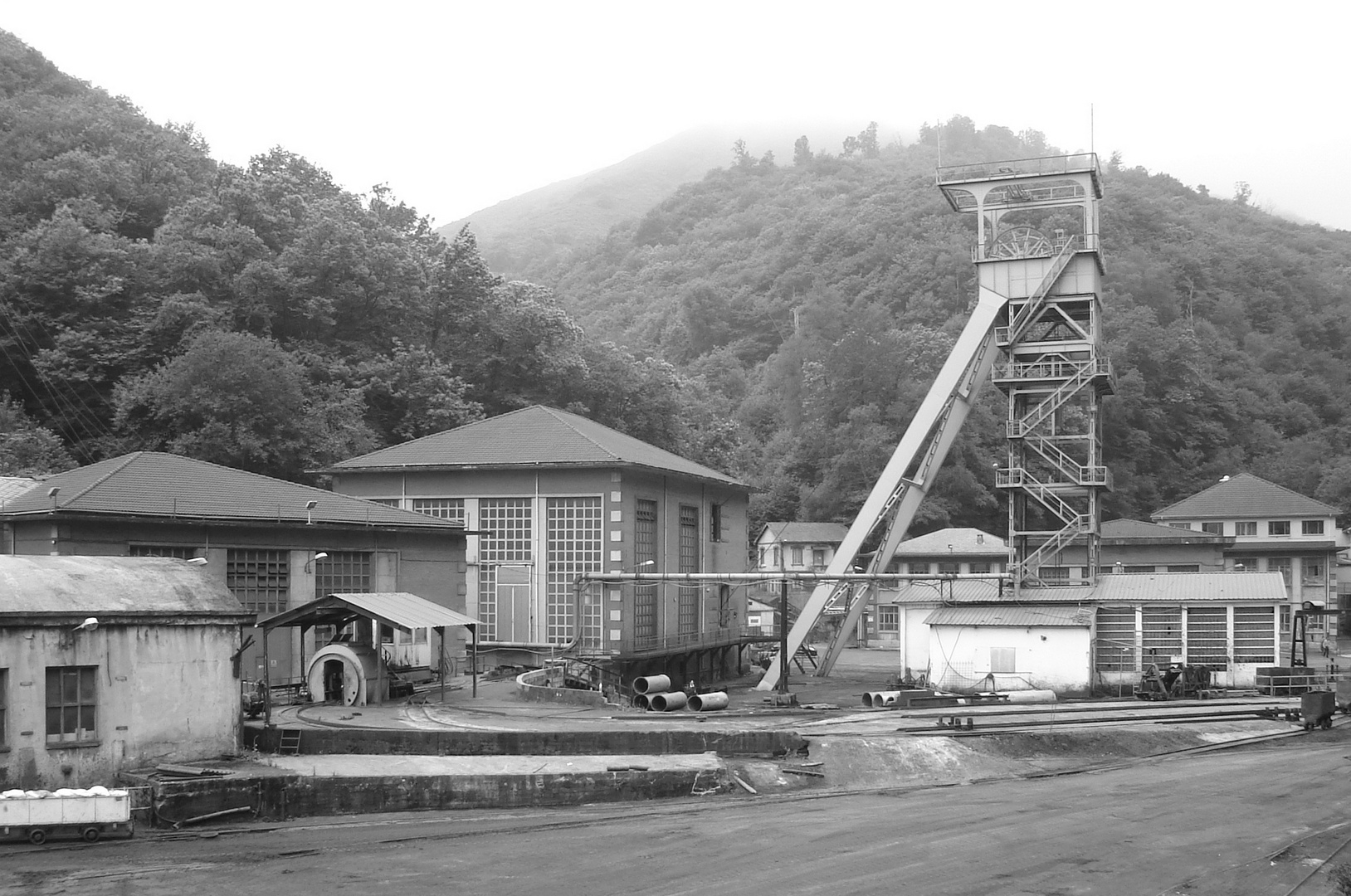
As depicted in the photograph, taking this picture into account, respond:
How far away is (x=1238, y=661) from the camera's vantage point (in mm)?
37844

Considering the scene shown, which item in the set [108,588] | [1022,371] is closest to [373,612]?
[108,588]

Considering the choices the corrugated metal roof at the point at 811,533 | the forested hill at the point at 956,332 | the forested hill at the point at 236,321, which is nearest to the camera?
the forested hill at the point at 236,321

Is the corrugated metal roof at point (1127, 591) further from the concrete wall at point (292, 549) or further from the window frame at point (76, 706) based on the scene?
the window frame at point (76, 706)

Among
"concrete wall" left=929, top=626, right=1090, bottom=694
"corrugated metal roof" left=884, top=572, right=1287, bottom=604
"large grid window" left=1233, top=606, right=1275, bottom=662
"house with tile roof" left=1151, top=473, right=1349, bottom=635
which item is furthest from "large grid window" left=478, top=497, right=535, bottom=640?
"house with tile roof" left=1151, top=473, right=1349, bottom=635

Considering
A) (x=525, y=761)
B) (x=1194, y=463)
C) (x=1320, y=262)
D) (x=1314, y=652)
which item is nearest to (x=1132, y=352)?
(x=1194, y=463)

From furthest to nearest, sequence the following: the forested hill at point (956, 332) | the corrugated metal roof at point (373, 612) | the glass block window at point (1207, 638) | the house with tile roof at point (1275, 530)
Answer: the forested hill at point (956, 332) → the house with tile roof at point (1275, 530) → the glass block window at point (1207, 638) → the corrugated metal roof at point (373, 612)

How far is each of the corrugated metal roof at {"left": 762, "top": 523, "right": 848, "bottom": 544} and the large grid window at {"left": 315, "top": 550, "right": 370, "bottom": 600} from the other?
42857mm

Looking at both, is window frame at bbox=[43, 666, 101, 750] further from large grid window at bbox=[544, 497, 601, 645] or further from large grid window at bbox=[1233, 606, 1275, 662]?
large grid window at bbox=[1233, 606, 1275, 662]

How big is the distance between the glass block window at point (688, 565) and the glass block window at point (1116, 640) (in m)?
14.4

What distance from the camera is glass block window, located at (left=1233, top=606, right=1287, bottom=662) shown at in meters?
37.6

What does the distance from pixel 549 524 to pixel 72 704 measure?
21220 mm

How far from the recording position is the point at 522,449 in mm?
42312

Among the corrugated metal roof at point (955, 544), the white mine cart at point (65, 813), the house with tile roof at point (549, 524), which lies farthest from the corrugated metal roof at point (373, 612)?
the corrugated metal roof at point (955, 544)

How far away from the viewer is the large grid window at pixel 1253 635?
37.6 m
